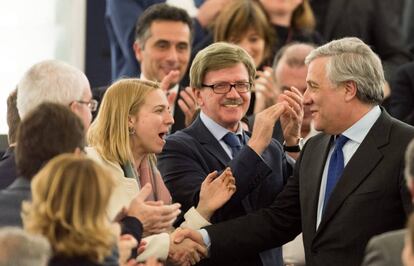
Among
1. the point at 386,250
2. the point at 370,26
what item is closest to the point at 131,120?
the point at 386,250

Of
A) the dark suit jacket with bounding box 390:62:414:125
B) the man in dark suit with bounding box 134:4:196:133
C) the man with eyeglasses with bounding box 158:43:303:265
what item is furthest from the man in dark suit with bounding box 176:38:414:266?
the dark suit jacket with bounding box 390:62:414:125

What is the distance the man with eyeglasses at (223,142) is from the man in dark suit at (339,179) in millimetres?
116

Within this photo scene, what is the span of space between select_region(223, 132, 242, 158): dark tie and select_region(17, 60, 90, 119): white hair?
85 centimetres

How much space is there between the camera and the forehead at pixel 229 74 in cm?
676

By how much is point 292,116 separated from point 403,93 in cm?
245

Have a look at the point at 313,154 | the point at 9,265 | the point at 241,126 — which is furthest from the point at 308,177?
the point at 9,265

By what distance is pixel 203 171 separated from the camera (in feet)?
22.2

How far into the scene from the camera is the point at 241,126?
6.95 meters

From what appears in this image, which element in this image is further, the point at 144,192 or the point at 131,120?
the point at 131,120

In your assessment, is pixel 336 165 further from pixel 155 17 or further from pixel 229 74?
pixel 155 17

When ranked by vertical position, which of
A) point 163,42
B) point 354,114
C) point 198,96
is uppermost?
point 354,114

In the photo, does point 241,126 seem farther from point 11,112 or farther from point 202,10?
point 202,10

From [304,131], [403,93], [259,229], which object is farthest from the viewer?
[403,93]

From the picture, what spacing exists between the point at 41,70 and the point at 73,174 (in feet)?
4.53
